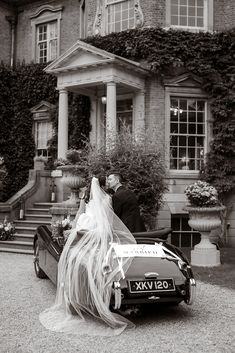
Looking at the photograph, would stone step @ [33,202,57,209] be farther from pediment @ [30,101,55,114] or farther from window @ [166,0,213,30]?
window @ [166,0,213,30]

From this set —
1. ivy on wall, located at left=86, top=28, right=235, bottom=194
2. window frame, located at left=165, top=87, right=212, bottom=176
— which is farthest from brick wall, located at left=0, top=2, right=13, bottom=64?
window frame, located at left=165, top=87, right=212, bottom=176

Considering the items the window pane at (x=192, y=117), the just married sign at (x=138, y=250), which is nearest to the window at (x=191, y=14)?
the window pane at (x=192, y=117)

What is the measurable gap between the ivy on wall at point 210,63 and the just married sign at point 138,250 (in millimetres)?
8530

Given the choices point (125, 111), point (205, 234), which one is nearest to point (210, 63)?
point (125, 111)

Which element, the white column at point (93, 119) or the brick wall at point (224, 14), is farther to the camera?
the white column at point (93, 119)

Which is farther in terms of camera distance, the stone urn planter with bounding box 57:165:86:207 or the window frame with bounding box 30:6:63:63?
the window frame with bounding box 30:6:63:63

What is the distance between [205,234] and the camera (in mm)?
9922

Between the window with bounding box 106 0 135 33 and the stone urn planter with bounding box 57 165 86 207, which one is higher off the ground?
the window with bounding box 106 0 135 33

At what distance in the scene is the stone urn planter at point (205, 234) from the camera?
377 inches

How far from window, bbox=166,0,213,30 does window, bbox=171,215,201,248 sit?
6.22 meters

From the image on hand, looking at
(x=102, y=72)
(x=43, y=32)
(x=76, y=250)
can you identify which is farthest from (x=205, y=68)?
(x=76, y=250)

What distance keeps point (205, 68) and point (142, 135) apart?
13.1 ft

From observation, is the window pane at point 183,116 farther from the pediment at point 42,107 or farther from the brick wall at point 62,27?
the brick wall at point 62,27

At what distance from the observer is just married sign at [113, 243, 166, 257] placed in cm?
548
